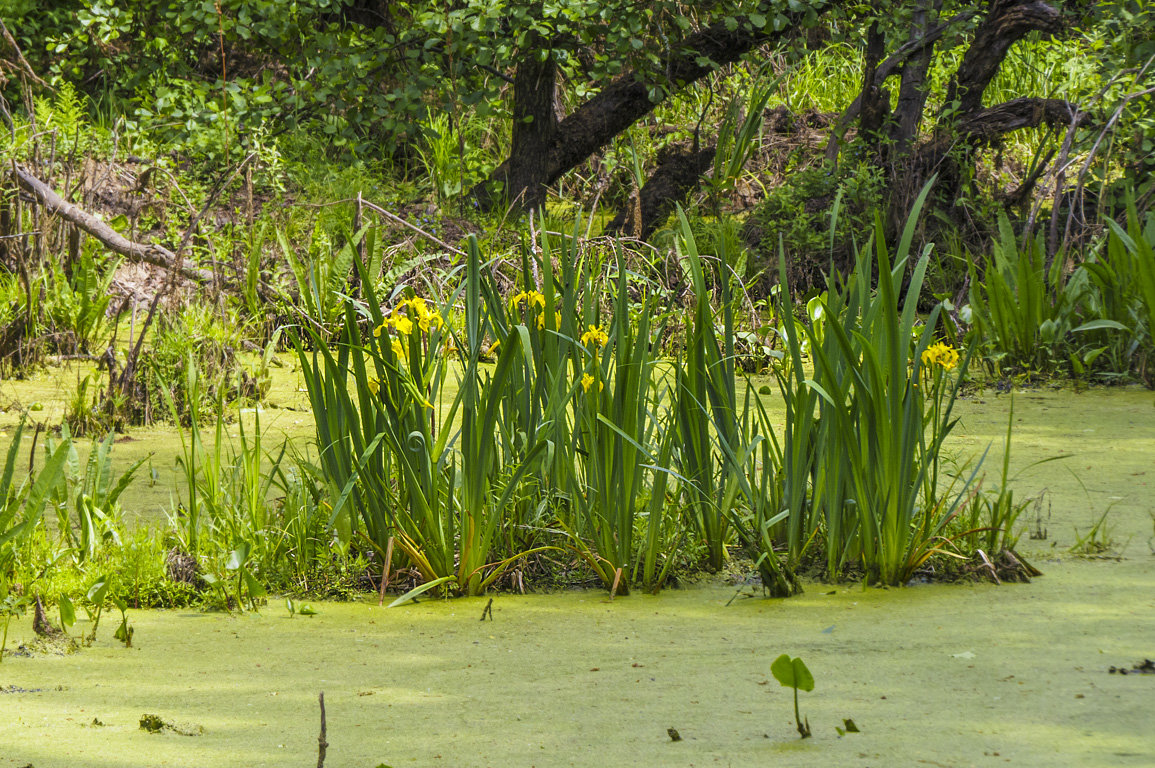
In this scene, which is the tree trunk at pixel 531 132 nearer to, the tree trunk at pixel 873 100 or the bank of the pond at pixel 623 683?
the tree trunk at pixel 873 100

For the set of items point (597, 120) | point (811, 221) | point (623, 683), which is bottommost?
point (623, 683)

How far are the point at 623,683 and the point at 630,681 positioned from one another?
0.05 feet

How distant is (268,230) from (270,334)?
80cm

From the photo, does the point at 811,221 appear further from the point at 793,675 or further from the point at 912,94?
the point at 793,675

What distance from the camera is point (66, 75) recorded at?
899cm

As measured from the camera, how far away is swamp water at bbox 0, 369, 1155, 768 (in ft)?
5.15

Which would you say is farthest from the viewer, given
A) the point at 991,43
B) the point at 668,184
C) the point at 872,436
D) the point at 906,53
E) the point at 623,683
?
the point at 668,184

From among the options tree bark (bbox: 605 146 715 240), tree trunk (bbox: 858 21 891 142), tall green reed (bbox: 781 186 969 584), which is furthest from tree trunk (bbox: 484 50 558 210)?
tall green reed (bbox: 781 186 969 584)

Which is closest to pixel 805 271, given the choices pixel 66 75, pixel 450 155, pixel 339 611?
pixel 450 155

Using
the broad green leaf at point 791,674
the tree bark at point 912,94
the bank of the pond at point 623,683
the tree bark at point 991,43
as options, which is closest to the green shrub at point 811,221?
the tree bark at point 912,94

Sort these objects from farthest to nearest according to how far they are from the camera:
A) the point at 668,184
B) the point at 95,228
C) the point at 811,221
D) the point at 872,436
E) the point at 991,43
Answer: the point at 668,184 < the point at 811,221 < the point at 991,43 < the point at 95,228 < the point at 872,436

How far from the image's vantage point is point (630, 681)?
1888mm

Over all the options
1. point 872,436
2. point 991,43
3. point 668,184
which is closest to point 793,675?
point 872,436

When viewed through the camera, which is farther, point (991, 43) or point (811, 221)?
point (811, 221)
